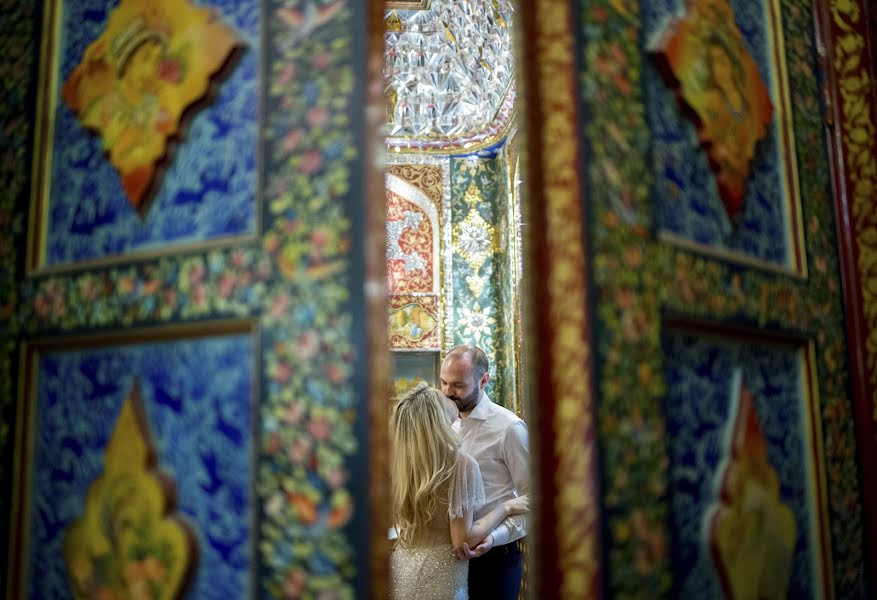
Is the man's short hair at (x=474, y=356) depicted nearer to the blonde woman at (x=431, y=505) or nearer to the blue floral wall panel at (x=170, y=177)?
the blonde woman at (x=431, y=505)

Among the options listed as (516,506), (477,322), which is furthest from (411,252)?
(516,506)

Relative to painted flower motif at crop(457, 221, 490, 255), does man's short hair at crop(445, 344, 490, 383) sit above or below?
below

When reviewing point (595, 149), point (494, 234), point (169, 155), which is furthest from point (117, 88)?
point (494, 234)

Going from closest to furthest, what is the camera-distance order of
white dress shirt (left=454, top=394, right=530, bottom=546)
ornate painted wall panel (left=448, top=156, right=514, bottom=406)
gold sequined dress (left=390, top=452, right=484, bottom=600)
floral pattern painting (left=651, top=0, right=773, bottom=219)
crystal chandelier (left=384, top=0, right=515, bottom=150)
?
1. floral pattern painting (left=651, top=0, right=773, bottom=219)
2. gold sequined dress (left=390, top=452, right=484, bottom=600)
3. white dress shirt (left=454, top=394, right=530, bottom=546)
4. crystal chandelier (left=384, top=0, right=515, bottom=150)
5. ornate painted wall panel (left=448, top=156, right=514, bottom=406)

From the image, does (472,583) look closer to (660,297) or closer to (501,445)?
(501,445)

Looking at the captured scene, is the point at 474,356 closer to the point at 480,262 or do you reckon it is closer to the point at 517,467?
the point at 517,467

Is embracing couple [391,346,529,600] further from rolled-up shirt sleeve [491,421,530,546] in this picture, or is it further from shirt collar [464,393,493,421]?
shirt collar [464,393,493,421]

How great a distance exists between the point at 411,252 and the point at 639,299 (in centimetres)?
510

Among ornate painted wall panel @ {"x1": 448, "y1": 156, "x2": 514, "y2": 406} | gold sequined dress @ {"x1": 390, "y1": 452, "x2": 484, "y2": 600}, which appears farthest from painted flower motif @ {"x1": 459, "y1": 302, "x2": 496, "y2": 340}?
gold sequined dress @ {"x1": 390, "y1": 452, "x2": 484, "y2": 600}

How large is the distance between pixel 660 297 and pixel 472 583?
1.84 meters

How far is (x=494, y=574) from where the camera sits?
2865 mm

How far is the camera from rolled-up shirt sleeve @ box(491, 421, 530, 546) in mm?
2830

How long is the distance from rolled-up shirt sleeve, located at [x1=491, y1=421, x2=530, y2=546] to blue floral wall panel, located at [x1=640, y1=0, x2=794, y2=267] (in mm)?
1419

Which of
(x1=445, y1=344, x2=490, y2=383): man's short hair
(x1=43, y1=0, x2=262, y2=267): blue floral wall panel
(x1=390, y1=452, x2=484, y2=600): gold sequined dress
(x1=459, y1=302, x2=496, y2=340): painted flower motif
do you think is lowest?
(x1=390, y1=452, x2=484, y2=600): gold sequined dress
